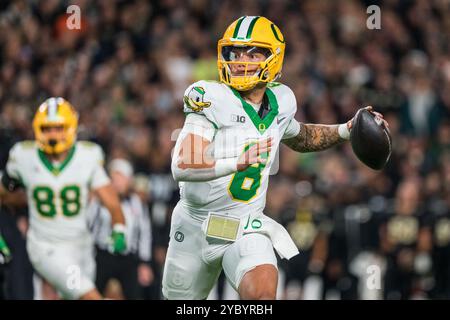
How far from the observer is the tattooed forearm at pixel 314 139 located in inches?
310

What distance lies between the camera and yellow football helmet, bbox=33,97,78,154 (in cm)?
973

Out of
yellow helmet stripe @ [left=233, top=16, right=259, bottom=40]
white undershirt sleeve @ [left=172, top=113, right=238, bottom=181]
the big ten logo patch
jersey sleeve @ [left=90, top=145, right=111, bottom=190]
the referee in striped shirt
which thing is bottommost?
the referee in striped shirt

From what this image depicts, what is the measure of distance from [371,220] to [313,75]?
2564 millimetres

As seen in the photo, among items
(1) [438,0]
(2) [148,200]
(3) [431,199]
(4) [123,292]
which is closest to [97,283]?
(4) [123,292]

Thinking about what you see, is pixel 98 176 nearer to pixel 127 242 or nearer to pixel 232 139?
pixel 127 242

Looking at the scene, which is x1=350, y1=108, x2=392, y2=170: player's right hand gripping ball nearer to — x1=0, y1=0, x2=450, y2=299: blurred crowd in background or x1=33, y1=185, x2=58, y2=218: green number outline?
x1=33, y1=185, x2=58, y2=218: green number outline

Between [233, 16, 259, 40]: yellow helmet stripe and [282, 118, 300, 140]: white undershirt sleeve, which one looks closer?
[233, 16, 259, 40]: yellow helmet stripe

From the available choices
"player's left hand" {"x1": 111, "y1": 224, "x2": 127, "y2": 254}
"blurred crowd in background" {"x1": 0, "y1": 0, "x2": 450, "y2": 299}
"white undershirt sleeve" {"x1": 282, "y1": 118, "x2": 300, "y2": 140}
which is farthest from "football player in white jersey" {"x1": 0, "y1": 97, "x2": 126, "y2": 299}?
"white undershirt sleeve" {"x1": 282, "y1": 118, "x2": 300, "y2": 140}

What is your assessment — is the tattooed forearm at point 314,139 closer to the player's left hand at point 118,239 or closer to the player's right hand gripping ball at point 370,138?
the player's right hand gripping ball at point 370,138

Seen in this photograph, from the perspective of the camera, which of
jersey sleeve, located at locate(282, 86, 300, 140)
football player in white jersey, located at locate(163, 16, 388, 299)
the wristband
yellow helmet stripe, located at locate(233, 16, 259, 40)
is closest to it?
football player in white jersey, located at locate(163, 16, 388, 299)

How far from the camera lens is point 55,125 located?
973 cm

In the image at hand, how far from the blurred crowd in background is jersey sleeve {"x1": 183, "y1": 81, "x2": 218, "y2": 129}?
3697mm

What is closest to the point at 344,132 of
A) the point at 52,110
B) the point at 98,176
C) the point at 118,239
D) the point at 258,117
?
the point at 258,117
